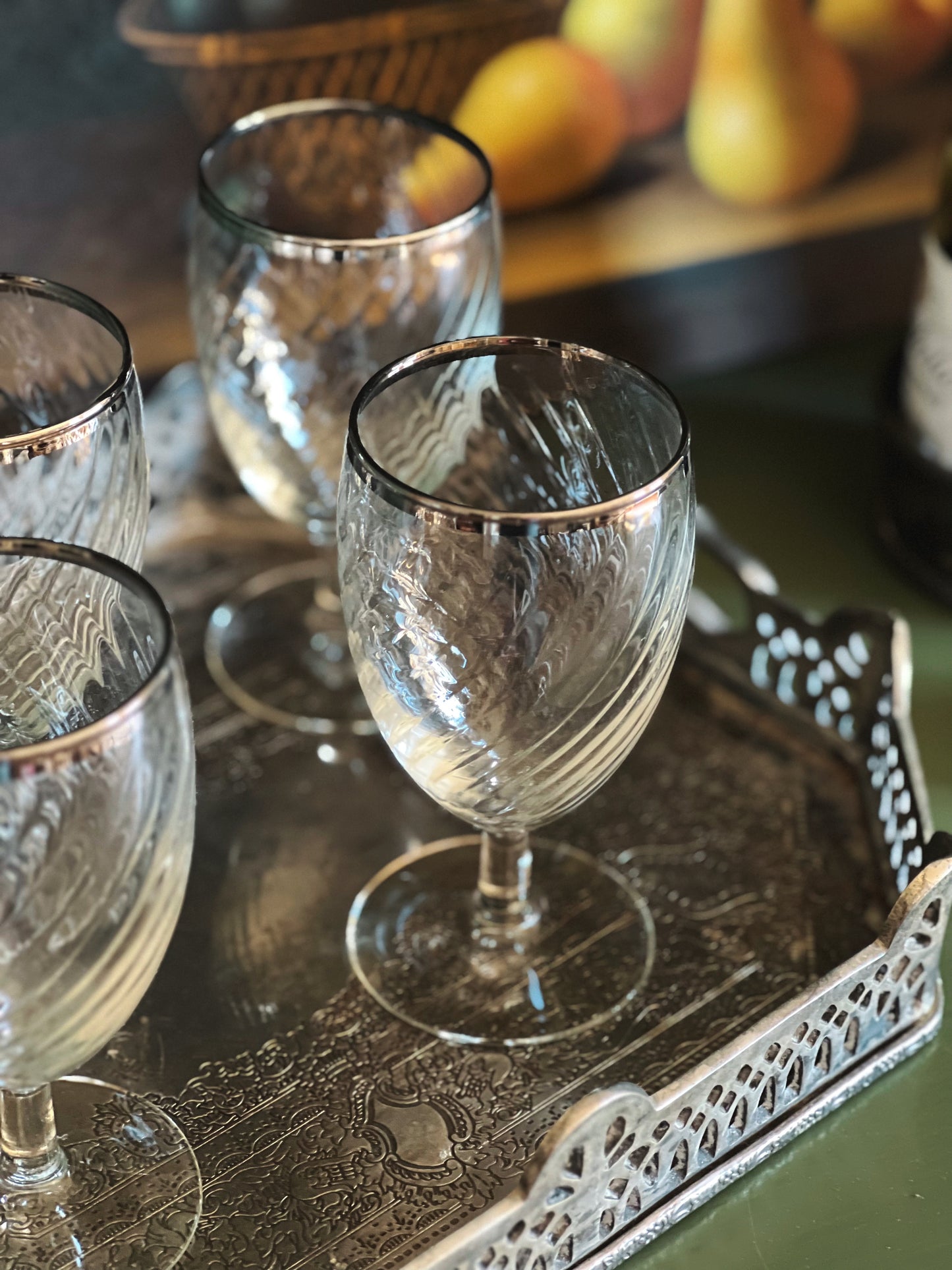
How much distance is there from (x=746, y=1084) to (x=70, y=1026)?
0.19 meters

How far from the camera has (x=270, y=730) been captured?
2.01ft

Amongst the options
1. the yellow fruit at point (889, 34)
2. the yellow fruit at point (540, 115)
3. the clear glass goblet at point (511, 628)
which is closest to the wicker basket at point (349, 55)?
the yellow fruit at point (540, 115)

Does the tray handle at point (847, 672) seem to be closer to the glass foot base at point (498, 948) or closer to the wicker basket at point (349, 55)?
the glass foot base at point (498, 948)

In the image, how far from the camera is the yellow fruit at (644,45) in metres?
0.71

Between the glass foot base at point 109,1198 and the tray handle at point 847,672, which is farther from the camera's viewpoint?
the tray handle at point 847,672

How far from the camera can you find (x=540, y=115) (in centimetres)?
72

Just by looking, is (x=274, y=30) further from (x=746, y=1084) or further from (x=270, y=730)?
(x=746, y=1084)

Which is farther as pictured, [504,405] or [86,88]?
[86,88]

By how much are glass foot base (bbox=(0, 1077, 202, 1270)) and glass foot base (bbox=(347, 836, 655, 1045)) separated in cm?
8

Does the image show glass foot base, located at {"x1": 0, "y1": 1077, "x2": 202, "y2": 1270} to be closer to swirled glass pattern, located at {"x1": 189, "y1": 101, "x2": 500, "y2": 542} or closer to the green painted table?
the green painted table

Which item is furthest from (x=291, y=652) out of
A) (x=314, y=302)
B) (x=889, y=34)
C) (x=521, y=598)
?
(x=889, y=34)

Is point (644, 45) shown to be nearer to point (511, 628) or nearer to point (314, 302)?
point (314, 302)

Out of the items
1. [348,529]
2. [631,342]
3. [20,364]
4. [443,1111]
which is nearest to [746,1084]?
[443,1111]

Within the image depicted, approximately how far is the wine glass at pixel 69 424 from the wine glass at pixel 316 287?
0.22ft
